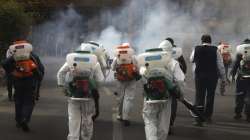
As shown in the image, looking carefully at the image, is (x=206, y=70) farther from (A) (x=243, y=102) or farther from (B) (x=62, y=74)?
(B) (x=62, y=74)

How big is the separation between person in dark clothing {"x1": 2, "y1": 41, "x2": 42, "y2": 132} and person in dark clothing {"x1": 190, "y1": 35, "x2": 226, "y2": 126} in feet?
10.7

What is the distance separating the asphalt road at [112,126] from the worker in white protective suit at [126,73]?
0.38 meters

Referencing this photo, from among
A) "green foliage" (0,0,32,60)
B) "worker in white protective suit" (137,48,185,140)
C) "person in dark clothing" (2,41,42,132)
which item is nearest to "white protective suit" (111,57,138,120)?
"person in dark clothing" (2,41,42,132)

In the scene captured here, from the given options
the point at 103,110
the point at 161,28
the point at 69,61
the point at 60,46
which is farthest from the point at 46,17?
the point at 69,61

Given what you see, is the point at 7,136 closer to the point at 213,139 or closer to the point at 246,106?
the point at 213,139

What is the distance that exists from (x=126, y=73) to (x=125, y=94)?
501mm

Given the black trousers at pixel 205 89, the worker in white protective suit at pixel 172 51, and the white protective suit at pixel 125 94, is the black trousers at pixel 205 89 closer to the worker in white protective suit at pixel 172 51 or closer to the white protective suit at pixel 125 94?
the worker in white protective suit at pixel 172 51

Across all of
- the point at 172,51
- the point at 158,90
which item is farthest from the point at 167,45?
the point at 158,90

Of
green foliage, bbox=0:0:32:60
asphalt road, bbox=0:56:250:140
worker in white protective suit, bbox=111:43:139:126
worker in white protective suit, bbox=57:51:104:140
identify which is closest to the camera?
worker in white protective suit, bbox=57:51:104:140

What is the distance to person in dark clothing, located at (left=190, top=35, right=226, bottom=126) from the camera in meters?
12.5

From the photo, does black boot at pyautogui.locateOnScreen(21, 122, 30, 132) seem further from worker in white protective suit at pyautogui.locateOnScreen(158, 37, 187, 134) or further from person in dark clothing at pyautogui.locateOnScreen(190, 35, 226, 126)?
person in dark clothing at pyautogui.locateOnScreen(190, 35, 226, 126)

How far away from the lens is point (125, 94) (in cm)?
1265

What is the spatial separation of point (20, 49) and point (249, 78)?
16.1 feet

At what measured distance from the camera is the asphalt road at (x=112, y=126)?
1113 cm
